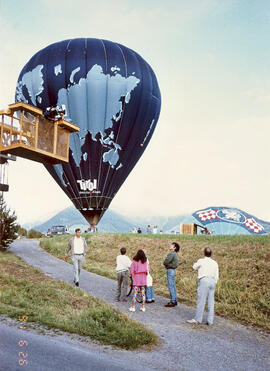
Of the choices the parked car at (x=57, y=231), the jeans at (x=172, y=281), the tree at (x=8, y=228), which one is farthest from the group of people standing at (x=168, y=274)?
the parked car at (x=57, y=231)

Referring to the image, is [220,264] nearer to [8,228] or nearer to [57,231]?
[8,228]

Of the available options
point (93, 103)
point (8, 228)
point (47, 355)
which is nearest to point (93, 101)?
point (93, 103)

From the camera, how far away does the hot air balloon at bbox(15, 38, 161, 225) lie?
27.1 metres

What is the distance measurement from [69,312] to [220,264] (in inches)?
351

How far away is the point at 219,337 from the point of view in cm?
848

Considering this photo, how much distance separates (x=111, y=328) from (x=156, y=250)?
1313cm

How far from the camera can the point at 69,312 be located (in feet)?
28.8

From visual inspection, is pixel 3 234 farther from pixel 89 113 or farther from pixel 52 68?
pixel 52 68

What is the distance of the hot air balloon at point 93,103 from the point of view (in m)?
27.1

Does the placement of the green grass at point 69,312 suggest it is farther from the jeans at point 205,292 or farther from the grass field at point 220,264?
the grass field at point 220,264

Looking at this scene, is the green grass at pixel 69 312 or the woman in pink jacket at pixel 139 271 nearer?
the green grass at pixel 69 312

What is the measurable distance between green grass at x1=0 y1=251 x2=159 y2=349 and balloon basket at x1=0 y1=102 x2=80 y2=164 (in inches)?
188

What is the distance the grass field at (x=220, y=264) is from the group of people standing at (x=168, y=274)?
1.58m

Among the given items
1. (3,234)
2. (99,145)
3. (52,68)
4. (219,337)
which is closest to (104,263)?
(3,234)
